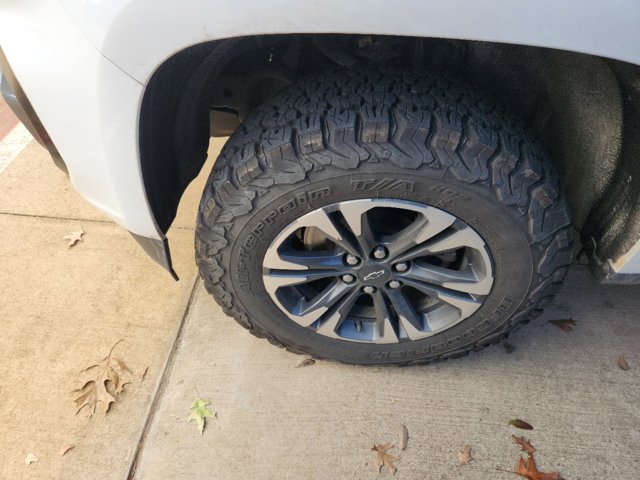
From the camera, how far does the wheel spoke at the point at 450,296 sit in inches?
71.5

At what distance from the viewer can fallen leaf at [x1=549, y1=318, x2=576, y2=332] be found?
2.32 m

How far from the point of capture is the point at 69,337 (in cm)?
235

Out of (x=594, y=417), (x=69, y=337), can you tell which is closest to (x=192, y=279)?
(x=69, y=337)

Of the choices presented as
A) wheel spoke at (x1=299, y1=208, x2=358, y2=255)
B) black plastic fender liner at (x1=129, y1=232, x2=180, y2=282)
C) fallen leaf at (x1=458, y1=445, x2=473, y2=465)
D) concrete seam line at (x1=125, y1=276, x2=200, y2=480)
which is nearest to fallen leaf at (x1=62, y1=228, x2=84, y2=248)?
concrete seam line at (x1=125, y1=276, x2=200, y2=480)

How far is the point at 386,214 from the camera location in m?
1.89

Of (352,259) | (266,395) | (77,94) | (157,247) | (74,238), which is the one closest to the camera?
(77,94)

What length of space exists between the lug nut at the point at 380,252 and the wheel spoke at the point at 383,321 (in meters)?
0.19

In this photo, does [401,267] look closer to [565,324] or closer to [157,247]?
[157,247]

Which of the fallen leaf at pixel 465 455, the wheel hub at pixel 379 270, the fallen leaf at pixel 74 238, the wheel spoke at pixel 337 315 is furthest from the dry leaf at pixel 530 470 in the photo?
the fallen leaf at pixel 74 238

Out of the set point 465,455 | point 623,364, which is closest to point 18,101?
point 465,455

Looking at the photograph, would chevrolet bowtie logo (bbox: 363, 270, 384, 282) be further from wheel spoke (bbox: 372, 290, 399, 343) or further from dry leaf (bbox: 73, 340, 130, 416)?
dry leaf (bbox: 73, 340, 130, 416)

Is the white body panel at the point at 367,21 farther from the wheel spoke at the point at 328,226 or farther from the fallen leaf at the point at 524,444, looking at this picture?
the fallen leaf at the point at 524,444

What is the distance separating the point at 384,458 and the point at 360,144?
1213 mm

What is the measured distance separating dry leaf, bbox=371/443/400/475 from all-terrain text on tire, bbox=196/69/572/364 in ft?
1.32
